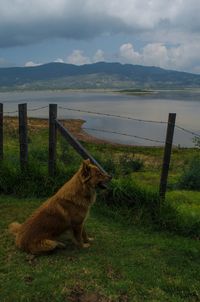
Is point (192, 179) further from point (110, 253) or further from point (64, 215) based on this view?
point (64, 215)

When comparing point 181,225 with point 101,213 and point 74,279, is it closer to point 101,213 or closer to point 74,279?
point 101,213

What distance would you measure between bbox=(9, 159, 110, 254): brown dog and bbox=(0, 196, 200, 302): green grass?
8.4 inches

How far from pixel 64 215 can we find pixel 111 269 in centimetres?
134

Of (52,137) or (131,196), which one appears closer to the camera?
(131,196)

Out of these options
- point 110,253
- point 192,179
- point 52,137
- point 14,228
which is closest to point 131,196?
point 110,253

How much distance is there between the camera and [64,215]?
7141mm

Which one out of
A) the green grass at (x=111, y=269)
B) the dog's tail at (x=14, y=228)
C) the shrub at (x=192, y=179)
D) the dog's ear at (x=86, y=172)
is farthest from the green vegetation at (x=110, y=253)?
the shrub at (x=192, y=179)

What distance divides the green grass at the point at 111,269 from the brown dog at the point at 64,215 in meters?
0.21

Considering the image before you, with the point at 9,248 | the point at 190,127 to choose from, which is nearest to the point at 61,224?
the point at 9,248

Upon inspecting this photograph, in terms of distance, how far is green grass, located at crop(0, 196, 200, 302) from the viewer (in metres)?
5.57

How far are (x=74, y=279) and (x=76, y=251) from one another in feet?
4.41

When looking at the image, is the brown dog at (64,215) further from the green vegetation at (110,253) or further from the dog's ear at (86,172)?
the green vegetation at (110,253)

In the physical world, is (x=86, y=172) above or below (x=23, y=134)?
above

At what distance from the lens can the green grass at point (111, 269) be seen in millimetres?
5574
